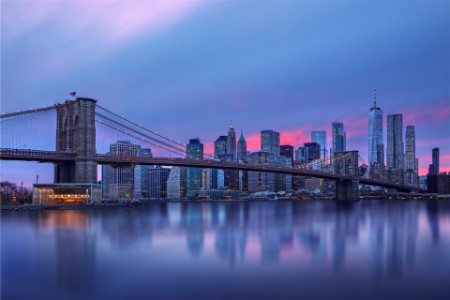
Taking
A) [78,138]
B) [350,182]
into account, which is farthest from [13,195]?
[350,182]

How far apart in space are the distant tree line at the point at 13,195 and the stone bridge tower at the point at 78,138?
9.07 meters

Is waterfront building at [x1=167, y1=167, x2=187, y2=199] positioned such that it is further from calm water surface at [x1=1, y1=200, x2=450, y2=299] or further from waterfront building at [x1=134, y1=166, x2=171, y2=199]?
calm water surface at [x1=1, y1=200, x2=450, y2=299]

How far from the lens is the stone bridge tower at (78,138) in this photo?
47906 mm

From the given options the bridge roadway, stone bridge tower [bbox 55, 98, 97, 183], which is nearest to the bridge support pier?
A: the bridge roadway

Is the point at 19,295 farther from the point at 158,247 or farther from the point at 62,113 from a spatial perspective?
the point at 62,113

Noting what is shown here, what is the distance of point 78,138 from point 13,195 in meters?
26.9

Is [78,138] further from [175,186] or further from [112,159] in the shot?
[175,186]

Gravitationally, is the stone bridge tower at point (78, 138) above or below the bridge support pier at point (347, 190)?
above

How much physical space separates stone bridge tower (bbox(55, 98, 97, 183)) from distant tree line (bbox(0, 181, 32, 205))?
29.7 feet

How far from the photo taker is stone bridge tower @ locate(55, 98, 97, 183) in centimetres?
4791

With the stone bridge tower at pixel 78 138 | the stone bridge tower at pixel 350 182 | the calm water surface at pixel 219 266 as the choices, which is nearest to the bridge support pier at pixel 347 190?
the stone bridge tower at pixel 350 182

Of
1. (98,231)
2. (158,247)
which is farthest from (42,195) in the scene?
(158,247)

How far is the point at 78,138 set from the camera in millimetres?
48344

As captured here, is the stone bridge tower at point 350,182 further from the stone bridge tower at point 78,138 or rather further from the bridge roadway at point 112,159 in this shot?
the stone bridge tower at point 78,138
